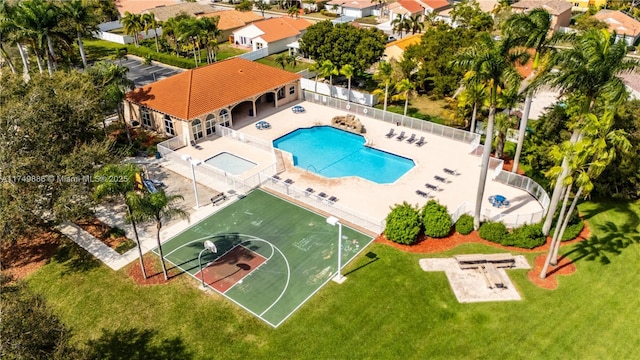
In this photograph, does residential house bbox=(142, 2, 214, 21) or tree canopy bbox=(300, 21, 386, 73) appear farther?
residential house bbox=(142, 2, 214, 21)

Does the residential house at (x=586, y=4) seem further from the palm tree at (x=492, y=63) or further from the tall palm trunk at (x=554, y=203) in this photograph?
the palm tree at (x=492, y=63)

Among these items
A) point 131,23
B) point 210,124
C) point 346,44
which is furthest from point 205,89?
point 131,23

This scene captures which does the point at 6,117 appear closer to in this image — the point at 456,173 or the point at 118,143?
the point at 118,143

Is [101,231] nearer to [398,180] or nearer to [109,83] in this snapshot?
[109,83]

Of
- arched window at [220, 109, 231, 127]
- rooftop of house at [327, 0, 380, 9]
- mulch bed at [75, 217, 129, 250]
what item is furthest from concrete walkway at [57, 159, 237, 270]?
rooftop of house at [327, 0, 380, 9]

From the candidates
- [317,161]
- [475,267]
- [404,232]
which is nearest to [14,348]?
[404,232]

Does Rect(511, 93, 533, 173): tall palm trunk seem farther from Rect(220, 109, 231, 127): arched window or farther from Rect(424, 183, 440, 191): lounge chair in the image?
Rect(220, 109, 231, 127): arched window

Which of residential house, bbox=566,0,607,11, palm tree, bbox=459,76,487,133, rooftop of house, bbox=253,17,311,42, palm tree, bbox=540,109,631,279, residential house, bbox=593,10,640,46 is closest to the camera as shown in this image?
palm tree, bbox=540,109,631,279
